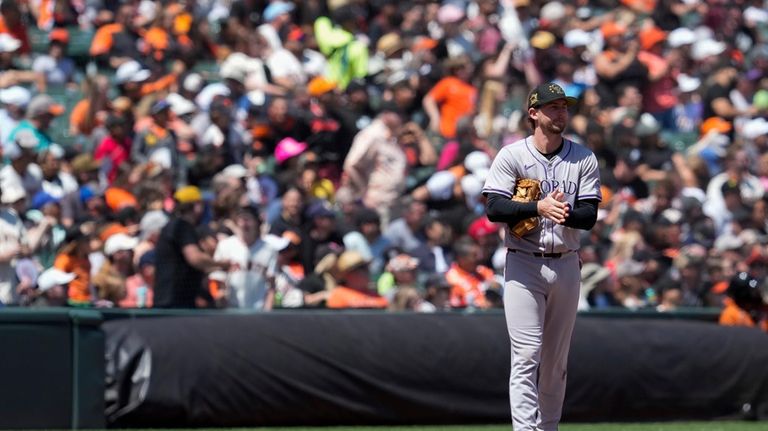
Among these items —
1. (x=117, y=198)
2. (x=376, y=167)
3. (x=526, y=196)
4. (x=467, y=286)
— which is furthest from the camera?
(x=376, y=167)

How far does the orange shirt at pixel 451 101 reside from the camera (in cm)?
1689

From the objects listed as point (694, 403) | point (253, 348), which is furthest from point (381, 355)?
point (694, 403)

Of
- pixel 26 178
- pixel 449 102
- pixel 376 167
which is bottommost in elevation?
pixel 26 178

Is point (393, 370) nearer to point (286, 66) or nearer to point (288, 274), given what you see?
point (288, 274)

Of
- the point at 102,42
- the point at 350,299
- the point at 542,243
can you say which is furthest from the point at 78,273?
the point at 542,243

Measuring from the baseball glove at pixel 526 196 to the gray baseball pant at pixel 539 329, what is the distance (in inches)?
6.7

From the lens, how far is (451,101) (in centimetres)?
1697

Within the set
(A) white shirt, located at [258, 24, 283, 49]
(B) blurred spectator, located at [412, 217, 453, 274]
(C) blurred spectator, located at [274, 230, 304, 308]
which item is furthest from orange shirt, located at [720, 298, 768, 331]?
(A) white shirt, located at [258, 24, 283, 49]

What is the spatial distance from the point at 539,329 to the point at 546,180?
775mm

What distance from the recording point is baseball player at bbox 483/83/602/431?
23.2 ft

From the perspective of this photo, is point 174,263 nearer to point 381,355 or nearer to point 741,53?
point 381,355

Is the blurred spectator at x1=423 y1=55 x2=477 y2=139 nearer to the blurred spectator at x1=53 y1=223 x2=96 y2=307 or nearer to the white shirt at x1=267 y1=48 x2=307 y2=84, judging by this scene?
the white shirt at x1=267 y1=48 x2=307 y2=84

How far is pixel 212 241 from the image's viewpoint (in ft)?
38.5

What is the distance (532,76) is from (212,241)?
737 centimetres
